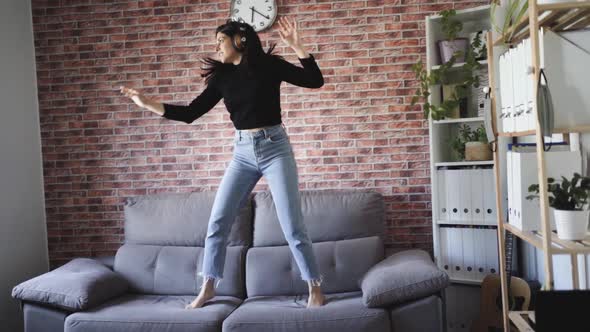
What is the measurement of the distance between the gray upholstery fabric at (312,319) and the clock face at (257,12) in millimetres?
1884

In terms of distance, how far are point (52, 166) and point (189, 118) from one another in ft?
5.16

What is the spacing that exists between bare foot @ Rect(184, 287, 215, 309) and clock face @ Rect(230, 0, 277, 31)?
1.76m

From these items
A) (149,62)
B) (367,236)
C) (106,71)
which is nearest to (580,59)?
(367,236)

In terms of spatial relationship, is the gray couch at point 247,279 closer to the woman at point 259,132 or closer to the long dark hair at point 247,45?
the woman at point 259,132

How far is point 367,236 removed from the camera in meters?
2.89

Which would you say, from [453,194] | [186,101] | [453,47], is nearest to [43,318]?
[186,101]

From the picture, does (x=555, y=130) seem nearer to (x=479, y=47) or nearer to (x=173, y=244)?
(x=479, y=47)

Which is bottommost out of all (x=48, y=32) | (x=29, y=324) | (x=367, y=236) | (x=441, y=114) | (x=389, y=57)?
(x=29, y=324)

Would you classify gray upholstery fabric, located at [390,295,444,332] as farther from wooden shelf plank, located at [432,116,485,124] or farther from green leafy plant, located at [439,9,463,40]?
green leafy plant, located at [439,9,463,40]

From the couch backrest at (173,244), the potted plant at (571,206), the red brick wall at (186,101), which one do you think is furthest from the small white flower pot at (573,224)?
the couch backrest at (173,244)

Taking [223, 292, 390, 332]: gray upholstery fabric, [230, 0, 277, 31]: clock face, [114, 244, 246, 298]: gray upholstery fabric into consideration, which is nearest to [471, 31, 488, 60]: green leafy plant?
[230, 0, 277, 31]: clock face

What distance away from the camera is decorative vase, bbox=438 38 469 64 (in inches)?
115

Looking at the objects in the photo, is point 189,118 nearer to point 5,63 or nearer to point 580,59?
point 5,63

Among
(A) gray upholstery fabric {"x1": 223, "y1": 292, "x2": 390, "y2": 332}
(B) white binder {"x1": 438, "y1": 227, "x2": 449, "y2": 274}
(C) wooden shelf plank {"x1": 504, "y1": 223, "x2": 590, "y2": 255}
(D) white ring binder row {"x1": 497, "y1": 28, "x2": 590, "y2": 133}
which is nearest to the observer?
(C) wooden shelf plank {"x1": 504, "y1": 223, "x2": 590, "y2": 255}
